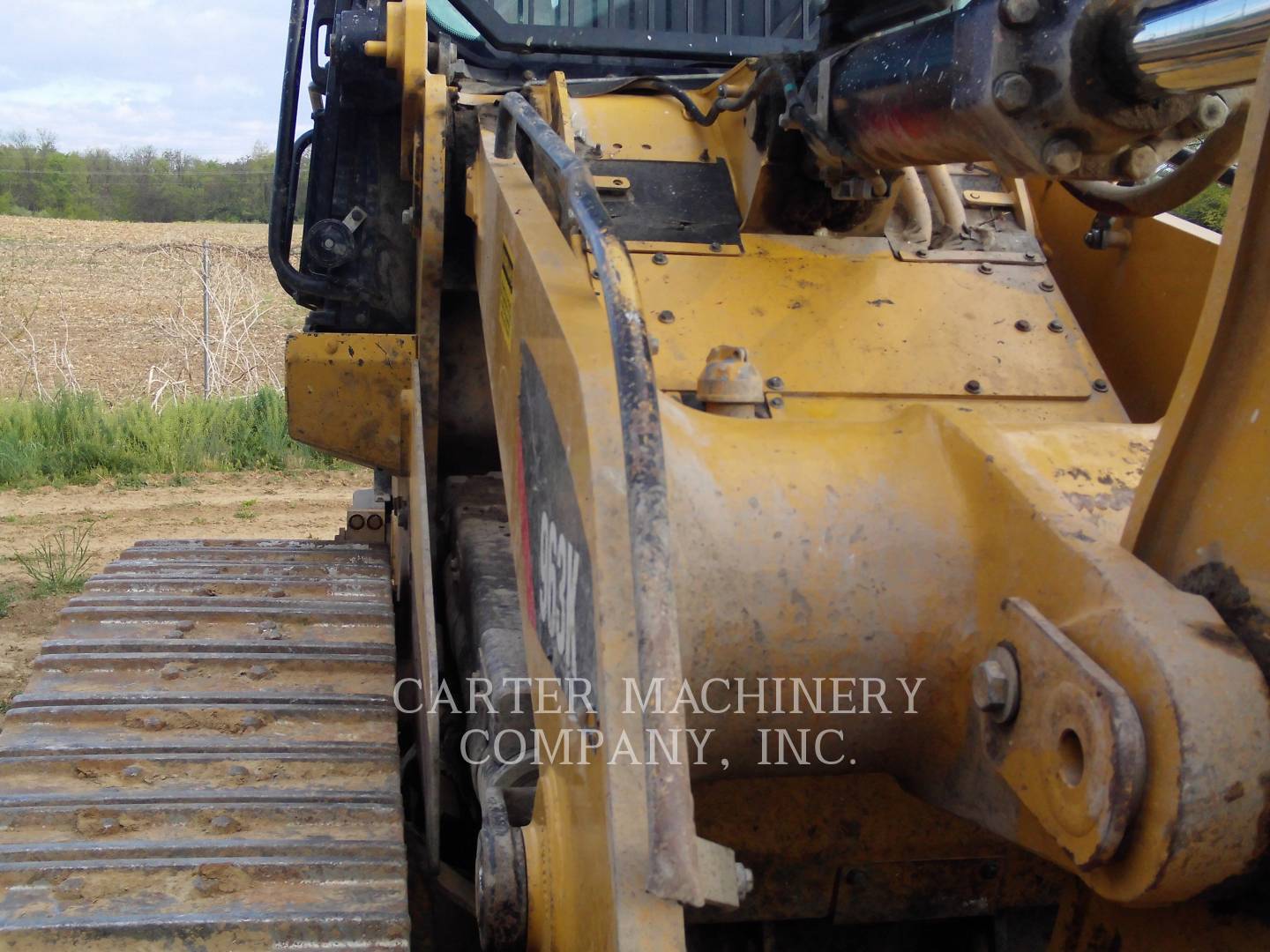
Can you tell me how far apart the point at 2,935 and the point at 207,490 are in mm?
7174

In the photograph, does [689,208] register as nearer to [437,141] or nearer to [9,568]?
[437,141]

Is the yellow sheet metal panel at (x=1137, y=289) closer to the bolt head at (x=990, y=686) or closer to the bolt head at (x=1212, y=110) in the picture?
the bolt head at (x=1212, y=110)

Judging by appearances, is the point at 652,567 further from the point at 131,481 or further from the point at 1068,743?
the point at 131,481

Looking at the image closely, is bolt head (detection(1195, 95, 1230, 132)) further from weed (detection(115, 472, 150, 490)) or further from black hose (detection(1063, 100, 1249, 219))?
weed (detection(115, 472, 150, 490))

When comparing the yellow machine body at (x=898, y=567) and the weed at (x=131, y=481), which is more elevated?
the yellow machine body at (x=898, y=567)

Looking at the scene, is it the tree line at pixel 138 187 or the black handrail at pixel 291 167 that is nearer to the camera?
the black handrail at pixel 291 167

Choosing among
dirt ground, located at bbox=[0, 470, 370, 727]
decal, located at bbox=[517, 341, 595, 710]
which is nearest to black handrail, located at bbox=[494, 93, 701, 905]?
decal, located at bbox=[517, 341, 595, 710]

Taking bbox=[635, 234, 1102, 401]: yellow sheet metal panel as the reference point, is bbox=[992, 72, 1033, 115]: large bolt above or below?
above

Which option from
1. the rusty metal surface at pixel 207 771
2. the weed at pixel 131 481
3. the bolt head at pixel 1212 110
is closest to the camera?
the bolt head at pixel 1212 110

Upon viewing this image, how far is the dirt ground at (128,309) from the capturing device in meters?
14.7

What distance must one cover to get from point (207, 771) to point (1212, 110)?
1954 millimetres

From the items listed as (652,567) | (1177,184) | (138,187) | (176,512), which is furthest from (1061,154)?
(138,187)

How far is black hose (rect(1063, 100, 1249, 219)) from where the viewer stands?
71.9 inches

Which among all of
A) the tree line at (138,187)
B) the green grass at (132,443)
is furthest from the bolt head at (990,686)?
the tree line at (138,187)
